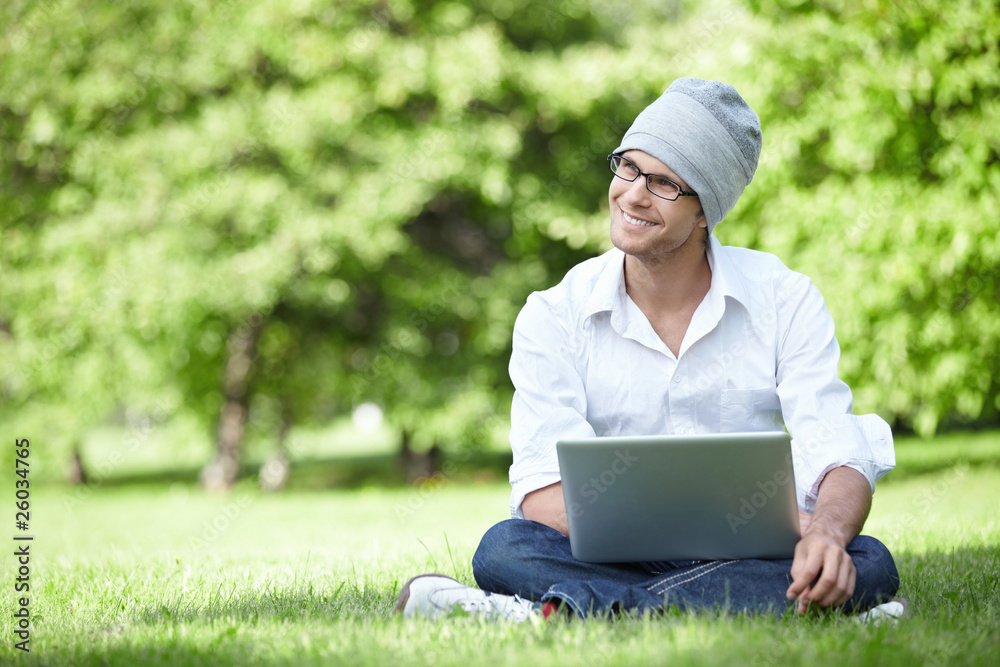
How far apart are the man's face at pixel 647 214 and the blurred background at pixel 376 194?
15.7ft

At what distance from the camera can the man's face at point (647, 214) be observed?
282 centimetres

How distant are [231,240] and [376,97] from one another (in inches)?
92.9

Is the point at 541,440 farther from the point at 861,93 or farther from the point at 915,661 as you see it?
the point at 861,93

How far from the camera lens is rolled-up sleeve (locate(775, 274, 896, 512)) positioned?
2561 mm

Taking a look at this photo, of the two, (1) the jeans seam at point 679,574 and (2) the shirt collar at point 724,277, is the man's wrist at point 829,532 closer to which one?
(1) the jeans seam at point 679,574

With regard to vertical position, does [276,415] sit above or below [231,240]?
below

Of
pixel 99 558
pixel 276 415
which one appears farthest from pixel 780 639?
pixel 276 415

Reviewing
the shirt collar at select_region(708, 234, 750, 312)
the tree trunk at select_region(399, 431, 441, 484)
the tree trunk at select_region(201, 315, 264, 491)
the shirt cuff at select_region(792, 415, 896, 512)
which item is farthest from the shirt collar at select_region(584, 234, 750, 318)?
the tree trunk at select_region(399, 431, 441, 484)

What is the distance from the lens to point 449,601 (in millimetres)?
2531

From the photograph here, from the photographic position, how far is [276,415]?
1288 centimetres

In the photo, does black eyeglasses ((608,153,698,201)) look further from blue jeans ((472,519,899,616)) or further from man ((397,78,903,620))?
blue jeans ((472,519,899,616))

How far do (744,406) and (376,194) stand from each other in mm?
7433

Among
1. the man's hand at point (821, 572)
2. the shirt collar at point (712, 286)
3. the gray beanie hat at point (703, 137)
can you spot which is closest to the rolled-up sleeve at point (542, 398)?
the shirt collar at point (712, 286)
